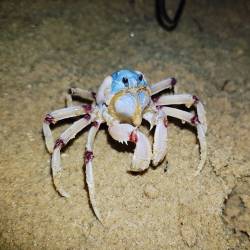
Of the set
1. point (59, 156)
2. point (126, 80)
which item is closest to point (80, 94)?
point (126, 80)

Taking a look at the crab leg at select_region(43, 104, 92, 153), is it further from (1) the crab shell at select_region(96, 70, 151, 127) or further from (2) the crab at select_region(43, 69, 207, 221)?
(1) the crab shell at select_region(96, 70, 151, 127)

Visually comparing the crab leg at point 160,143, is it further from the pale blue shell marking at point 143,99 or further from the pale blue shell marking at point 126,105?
the pale blue shell marking at point 126,105

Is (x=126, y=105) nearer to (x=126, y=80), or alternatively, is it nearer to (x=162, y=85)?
(x=126, y=80)

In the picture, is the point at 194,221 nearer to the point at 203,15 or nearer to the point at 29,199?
the point at 29,199

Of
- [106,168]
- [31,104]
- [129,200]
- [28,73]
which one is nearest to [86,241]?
[129,200]

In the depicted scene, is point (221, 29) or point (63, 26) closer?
point (63, 26)

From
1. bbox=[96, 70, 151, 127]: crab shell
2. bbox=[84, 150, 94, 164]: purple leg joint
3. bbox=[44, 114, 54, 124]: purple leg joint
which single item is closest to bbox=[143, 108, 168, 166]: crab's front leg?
bbox=[96, 70, 151, 127]: crab shell
